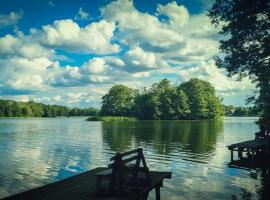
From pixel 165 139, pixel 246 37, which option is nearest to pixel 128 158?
pixel 246 37

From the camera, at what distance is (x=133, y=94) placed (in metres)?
166

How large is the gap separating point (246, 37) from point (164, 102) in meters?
123

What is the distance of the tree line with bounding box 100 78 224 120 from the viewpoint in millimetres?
149375

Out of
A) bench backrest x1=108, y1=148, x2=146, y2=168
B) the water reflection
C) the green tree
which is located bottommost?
the water reflection

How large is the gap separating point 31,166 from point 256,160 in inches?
755

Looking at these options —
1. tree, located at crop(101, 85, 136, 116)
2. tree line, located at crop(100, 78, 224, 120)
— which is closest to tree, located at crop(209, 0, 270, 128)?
tree line, located at crop(100, 78, 224, 120)

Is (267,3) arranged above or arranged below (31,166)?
above

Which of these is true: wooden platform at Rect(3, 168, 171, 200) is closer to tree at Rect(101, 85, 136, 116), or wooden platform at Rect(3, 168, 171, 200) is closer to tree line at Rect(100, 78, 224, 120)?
tree line at Rect(100, 78, 224, 120)

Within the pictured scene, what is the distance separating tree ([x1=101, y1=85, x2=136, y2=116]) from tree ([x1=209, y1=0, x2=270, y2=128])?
418ft

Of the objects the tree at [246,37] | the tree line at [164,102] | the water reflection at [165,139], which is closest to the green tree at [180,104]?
the tree line at [164,102]

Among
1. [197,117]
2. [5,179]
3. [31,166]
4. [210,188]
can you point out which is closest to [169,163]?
[210,188]

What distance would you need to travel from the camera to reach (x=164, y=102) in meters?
149

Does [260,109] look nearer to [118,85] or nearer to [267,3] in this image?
[267,3]

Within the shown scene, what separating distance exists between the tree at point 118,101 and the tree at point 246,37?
12737cm
